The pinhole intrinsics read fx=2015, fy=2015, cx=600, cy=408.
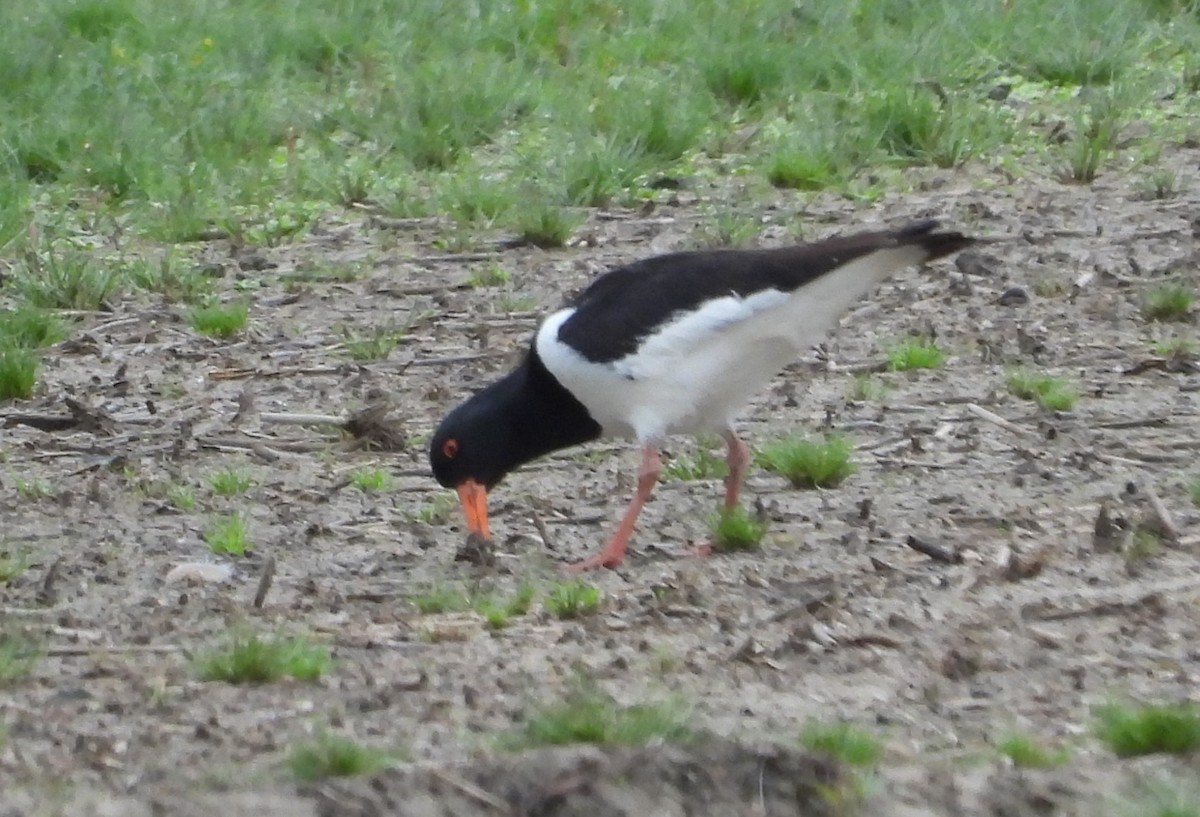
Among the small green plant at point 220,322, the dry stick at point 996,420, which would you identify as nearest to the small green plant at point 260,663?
the dry stick at point 996,420

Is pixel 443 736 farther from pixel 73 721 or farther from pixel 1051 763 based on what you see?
pixel 1051 763

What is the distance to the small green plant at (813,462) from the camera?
245 inches

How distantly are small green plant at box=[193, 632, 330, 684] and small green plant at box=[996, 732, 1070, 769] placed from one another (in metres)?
1.56

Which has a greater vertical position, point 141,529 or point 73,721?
point 73,721

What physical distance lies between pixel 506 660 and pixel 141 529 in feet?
6.21

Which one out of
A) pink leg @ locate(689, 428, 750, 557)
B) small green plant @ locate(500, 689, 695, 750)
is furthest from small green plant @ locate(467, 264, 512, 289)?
small green plant @ locate(500, 689, 695, 750)

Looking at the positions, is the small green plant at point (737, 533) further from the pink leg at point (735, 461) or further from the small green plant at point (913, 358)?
the small green plant at point (913, 358)

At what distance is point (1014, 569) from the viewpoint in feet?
16.7

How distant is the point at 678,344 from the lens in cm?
586

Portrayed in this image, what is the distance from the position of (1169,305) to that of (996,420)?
1.37 metres

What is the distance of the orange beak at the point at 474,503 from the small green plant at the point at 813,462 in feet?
3.06

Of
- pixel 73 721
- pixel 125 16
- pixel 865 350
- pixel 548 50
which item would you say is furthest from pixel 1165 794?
pixel 125 16

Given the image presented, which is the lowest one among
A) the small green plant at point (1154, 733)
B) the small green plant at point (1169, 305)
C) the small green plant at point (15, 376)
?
the small green plant at point (15, 376)

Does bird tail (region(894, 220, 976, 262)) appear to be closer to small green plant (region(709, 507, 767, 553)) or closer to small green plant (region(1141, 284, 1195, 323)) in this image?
small green plant (region(709, 507, 767, 553))
